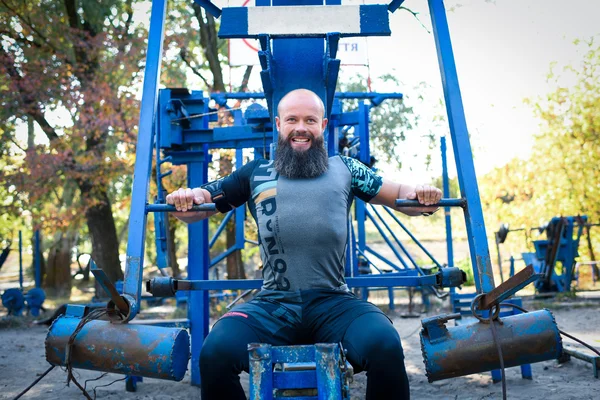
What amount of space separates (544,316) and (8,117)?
1235 centimetres

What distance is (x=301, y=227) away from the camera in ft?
7.93

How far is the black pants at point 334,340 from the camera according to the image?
6.79ft

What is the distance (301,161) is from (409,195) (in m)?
0.50

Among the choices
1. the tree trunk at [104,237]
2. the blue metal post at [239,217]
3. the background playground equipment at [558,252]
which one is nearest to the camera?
the blue metal post at [239,217]

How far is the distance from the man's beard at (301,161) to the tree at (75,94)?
31.7ft

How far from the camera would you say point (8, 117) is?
12.1 m

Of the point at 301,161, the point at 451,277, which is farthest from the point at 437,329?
the point at 301,161

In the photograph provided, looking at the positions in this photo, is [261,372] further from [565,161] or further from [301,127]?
[565,161]

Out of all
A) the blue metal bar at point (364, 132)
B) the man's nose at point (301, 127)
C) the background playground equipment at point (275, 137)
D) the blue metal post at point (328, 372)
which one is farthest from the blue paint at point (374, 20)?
the blue metal bar at point (364, 132)

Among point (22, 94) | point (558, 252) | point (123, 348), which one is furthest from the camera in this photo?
point (22, 94)

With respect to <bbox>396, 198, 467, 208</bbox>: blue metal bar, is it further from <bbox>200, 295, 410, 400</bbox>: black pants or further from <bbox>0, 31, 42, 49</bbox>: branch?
<bbox>0, 31, 42, 49</bbox>: branch

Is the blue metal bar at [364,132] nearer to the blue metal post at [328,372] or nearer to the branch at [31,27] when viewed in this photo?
the blue metal post at [328,372]

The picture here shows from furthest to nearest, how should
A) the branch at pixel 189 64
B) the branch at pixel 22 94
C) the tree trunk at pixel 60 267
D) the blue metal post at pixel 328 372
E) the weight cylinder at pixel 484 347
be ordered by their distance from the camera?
the tree trunk at pixel 60 267 → the branch at pixel 189 64 → the branch at pixel 22 94 → the weight cylinder at pixel 484 347 → the blue metal post at pixel 328 372

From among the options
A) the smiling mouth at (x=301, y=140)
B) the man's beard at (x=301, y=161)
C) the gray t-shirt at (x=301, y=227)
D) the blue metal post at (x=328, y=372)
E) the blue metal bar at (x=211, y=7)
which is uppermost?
the blue metal bar at (x=211, y=7)
